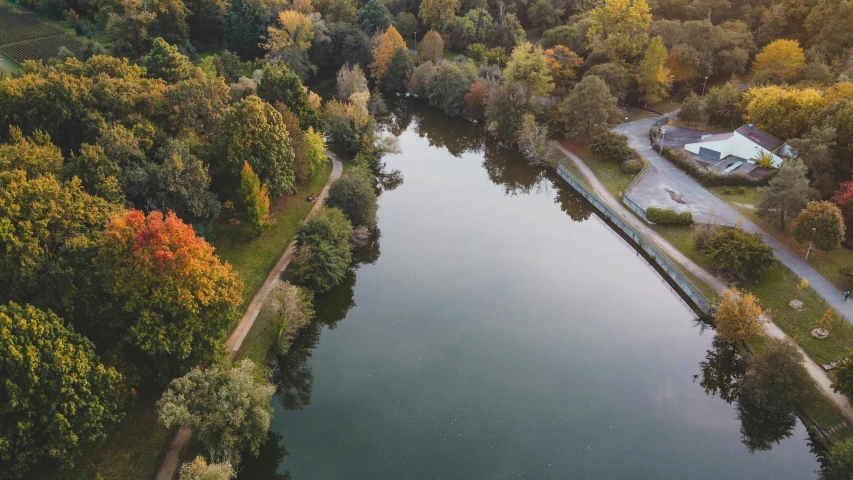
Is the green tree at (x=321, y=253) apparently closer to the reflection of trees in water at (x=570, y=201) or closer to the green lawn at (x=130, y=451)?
the green lawn at (x=130, y=451)

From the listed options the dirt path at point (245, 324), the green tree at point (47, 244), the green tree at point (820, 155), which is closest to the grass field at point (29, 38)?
the dirt path at point (245, 324)

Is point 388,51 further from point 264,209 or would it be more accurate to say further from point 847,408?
point 847,408

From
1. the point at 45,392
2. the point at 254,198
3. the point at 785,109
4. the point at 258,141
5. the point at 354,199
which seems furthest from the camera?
the point at 785,109

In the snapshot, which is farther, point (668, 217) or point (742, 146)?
point (742, 146)

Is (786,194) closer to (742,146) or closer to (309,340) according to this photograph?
(742,146)

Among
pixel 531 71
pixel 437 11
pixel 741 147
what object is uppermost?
pixel 741 147

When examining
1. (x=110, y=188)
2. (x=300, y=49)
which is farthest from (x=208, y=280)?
(x=300, y=49)

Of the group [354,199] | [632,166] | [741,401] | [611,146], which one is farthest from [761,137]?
[354,199]
